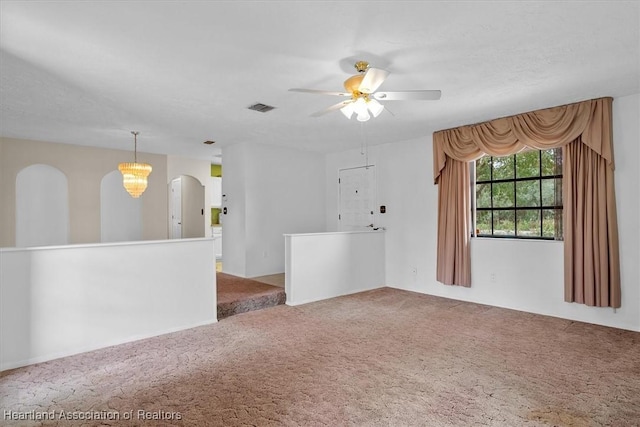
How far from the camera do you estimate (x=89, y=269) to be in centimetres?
341

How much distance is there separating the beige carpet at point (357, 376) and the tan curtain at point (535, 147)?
2.32ft

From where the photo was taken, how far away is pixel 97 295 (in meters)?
3.45

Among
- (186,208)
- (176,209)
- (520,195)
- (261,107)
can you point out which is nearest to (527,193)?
(520,195)

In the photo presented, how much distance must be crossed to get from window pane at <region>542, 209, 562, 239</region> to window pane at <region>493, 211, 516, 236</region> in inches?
14.8

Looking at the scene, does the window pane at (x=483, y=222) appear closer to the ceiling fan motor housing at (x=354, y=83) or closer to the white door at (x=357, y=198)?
the white door at (x=357, y=198)

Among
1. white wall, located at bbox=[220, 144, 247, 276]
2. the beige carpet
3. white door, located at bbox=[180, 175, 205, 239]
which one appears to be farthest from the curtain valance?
white door, located at bbox=[180, 175, 205, 239]

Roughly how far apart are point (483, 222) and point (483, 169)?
0.75 meters

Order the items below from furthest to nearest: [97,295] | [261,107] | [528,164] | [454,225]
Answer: [454,225] → [528,164] → [261,107] → [97,295]

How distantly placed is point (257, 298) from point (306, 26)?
3405 millimetres

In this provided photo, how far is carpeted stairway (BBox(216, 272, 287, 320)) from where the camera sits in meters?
4.47

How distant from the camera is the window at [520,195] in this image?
4.42 metres

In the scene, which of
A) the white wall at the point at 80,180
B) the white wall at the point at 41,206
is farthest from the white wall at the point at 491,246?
the white wall at the point at 41,206

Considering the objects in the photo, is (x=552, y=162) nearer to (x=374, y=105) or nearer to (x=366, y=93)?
(x=374, y=105)

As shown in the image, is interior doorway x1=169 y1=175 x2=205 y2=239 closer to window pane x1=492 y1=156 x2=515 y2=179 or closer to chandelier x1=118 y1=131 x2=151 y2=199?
chandelier x1=118 y1=131 x2=151 y2=199
